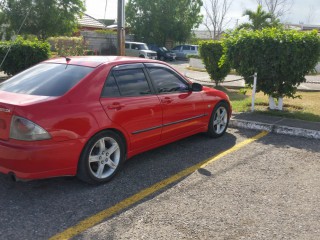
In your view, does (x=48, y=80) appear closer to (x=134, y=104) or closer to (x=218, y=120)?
(x=134, y=104)

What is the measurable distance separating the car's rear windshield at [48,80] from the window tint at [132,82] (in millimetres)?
410

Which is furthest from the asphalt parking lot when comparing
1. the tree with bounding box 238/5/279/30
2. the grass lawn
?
the tree with bounding box 238/5/279/30

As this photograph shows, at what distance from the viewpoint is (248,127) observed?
7.16 m

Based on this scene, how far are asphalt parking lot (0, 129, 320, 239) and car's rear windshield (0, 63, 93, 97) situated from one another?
1110mm

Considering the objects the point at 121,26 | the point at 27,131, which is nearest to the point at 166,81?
the point at 27,131

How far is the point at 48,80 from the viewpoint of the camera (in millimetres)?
4246

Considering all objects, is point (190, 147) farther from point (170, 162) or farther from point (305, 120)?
point (305, 120)

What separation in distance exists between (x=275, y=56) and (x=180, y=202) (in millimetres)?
5020

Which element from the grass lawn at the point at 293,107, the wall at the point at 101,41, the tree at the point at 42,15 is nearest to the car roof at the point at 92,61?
the grass lawn at the point at 293,107

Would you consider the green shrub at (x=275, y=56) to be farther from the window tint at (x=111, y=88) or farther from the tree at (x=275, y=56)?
the window tint at (x=111, y=88)

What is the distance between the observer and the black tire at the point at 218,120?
612 cm

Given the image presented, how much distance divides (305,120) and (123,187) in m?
4.79

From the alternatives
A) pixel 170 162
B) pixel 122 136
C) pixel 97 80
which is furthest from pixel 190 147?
pixel 97 80

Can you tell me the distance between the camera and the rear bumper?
356cm
